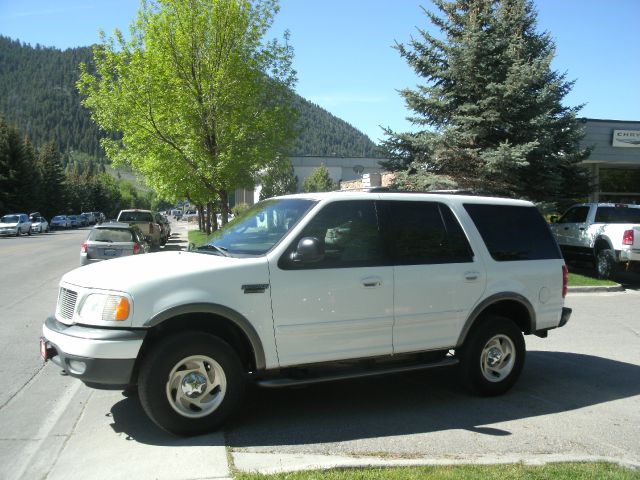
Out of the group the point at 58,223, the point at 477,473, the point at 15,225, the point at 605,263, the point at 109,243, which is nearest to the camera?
the point at 477,473

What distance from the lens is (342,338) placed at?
4.98 m

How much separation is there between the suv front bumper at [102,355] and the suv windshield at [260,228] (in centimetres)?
116

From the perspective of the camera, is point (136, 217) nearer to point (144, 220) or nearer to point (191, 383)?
point (144, 220)

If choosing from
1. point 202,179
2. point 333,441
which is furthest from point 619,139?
point 333,441

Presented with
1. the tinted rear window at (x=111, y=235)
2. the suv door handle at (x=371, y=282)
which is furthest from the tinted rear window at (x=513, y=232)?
the tinted rear window at (x=111, y=235)

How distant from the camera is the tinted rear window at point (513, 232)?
6000 millimetres

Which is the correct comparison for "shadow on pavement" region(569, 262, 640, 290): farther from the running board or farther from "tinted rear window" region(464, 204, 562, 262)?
the running board

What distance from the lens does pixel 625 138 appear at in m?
22.8

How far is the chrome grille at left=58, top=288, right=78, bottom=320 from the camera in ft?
15.3

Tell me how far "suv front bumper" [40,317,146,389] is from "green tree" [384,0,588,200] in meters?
13.0

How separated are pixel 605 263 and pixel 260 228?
1267 cm

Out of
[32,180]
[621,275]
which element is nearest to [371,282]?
[621,275]

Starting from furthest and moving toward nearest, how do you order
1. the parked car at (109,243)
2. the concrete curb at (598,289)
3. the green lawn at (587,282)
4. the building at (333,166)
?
the building at (333,166) → the parked car at (109,243) → the green lawn at (587,282) → the concrete curb at (598,289)

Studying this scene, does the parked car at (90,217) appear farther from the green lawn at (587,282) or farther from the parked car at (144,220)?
the green lawn at (587,282)
